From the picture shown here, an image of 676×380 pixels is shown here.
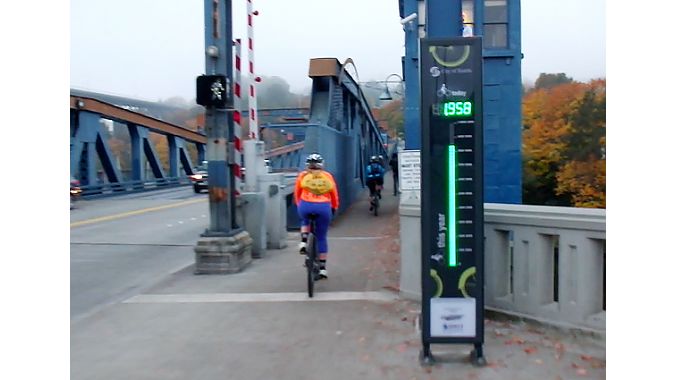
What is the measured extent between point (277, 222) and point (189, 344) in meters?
6.23

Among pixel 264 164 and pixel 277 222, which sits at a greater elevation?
pixel 264 164

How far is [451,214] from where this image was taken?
5258mm

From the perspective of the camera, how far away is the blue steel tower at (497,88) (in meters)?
15.0

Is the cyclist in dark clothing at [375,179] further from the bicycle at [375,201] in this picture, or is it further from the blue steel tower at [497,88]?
the blue steel tower at [497,88]

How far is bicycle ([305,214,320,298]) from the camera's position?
7.62 metres

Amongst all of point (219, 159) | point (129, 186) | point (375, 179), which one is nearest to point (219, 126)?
point (219, 159)

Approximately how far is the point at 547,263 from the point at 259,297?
10.7 ft

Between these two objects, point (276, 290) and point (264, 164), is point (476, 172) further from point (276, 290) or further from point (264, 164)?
point (264, 164)

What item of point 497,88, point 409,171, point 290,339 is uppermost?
point 497,88

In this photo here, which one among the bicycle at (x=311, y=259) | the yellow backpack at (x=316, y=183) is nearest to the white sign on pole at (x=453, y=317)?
the bicycle at (x=311, y=259)

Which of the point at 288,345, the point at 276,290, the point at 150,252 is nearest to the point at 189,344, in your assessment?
the point at 288,345

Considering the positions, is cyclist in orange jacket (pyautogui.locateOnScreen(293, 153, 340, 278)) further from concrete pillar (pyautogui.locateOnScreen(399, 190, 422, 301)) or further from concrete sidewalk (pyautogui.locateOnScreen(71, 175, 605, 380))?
concrete pillar (pyautogui.locateOnScreen(399, 190, 422, 301))

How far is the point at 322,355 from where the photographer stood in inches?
218

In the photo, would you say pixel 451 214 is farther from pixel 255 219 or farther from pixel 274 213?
pixel 274 213
